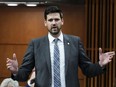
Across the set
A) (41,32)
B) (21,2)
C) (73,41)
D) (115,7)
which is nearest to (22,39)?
(41,32)

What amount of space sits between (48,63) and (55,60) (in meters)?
0.06

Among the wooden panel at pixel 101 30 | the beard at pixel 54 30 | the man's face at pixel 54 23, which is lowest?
the wooden panel at pixel 101 30

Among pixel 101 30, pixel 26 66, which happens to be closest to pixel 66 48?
pixel 26 66

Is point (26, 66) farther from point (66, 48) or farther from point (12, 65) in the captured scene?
point (66, 48)

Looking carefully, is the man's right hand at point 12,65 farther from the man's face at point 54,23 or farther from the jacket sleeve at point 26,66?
the man's face at point 54,23

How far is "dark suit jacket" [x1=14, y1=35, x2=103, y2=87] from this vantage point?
253cm

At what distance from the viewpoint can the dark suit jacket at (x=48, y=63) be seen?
99.7 inches

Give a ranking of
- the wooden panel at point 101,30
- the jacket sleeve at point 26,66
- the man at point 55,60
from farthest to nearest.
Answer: the wooden panel at point 101,30 → the jacket sleeve at point 26,66 → the man at point 55,60

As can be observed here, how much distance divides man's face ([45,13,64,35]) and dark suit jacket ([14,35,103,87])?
13cm

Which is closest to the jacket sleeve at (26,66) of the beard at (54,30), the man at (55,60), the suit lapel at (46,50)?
the man at (55,60)

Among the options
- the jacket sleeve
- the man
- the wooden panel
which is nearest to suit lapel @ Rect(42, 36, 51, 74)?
the man

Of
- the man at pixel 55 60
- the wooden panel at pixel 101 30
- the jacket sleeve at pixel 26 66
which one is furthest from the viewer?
the wooden panel at pixel 101 30

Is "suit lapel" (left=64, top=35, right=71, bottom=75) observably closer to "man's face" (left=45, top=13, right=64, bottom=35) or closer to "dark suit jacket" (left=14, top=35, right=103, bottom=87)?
"dark suit jacket" (left=14, top=35, right=103, bottom=87)

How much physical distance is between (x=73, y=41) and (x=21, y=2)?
4.46m
